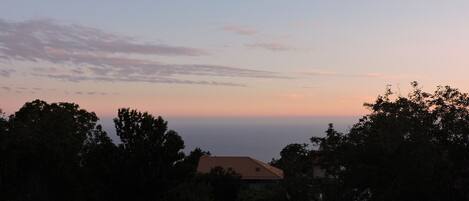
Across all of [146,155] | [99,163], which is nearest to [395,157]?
[146,155]

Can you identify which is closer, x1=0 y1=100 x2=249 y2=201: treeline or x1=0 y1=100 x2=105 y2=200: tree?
x1=0 y1=100 x2=249 y2=201: treeline

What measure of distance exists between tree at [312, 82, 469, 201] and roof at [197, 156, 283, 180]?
35.9 metres

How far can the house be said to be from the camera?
5881cm

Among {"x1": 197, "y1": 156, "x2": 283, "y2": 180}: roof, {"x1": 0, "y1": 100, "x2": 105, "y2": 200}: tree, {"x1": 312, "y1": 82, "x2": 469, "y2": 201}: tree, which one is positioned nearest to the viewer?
{"x1": 312, "y1": 82, "x2": 469, "y2": 201}: tree

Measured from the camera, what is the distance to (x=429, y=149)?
1889 cm

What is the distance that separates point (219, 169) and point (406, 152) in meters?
29.7

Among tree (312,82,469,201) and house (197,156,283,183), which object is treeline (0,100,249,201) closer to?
tree (312,82,469,201)

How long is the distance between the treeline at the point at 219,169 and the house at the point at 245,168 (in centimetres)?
1145

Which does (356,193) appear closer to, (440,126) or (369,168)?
(369,168)

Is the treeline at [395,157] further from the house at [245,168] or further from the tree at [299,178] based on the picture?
the house at [245,168]

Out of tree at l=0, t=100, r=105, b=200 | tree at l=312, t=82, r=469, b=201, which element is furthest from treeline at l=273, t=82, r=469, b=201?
tree at l=0, t=100, r=105, b=200

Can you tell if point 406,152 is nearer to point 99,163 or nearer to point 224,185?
point 99,163

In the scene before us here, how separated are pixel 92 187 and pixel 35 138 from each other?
5146 mm

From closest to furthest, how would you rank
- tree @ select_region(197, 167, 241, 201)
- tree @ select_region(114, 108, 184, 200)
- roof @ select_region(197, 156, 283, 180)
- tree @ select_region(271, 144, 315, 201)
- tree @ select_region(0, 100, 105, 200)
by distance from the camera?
tree @ select_region(271, 144, 315, 201) < tree @ select_region(114, 108, 184, 200) < tree @ select_region(0, 100, 105, 200) < tree @ select_region(197, 167, 241, 201) < roof @ select_region(197, 156, 283, 180)
